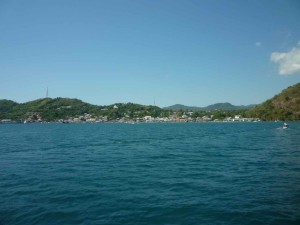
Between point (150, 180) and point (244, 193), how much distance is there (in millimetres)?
8857

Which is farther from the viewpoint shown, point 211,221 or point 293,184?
point 293,184

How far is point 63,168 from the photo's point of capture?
32438 millimetres

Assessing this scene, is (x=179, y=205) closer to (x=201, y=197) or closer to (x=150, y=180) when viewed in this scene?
(x=201, y=197)

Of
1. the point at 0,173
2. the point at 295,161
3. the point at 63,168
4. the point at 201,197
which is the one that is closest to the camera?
the point at 201,197

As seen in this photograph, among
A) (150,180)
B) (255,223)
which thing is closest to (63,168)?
(150,180)

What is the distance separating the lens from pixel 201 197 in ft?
64.4

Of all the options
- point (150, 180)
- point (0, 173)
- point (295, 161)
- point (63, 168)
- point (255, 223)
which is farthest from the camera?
point (295, 161)

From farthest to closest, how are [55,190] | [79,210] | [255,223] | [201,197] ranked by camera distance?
[55,190], [201,197], [79,210], [255,223]

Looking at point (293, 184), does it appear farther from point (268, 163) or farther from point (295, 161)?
point (295, 161)

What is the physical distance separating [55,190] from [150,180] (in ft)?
28.5

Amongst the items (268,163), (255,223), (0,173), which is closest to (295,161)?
(268,163)

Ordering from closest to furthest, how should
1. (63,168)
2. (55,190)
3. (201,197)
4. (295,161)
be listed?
(201,197) → (55,190) → (63,168) → (295,161)

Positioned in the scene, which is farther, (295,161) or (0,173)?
(295,161)

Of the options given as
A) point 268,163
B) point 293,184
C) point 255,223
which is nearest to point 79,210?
point 255,223
